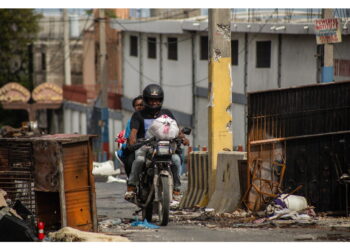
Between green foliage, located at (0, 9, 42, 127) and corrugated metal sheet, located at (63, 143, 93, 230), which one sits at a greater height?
green foliage, located at (0, 9, 42, 127)

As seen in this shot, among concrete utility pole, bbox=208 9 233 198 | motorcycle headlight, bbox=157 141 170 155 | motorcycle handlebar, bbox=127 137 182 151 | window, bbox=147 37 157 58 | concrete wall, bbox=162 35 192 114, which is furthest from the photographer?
window, bbox=147 37 157 58

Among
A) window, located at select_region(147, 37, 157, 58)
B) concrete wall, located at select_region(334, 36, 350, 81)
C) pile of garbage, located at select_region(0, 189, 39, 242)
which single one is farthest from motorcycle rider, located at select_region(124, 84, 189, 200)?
window, located at select_region(147, 37, 157, 58)

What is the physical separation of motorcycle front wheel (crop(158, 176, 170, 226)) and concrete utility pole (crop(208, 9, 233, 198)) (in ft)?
9.04

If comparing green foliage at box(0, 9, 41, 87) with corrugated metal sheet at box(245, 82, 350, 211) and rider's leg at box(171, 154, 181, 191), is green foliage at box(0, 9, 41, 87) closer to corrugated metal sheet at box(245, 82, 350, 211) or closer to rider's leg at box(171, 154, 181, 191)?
corrugated metal sheet at box(245, 82, 350, 211)

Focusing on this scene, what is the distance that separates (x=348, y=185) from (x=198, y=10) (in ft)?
92.6

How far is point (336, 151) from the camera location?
1291 cm

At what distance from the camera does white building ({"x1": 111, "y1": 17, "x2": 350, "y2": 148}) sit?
27719 millimetres

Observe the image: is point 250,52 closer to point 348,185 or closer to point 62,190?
point 348,185

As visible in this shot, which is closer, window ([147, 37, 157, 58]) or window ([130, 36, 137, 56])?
window ([147, 37, 157, 58])

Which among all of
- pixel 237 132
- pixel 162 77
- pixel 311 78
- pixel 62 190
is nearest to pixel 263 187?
pixel 62 190

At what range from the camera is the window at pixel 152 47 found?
39.7 metres

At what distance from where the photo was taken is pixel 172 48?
3775 cm

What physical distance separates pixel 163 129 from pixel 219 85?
273 cm

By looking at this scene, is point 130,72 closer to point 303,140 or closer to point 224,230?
point 303,140
